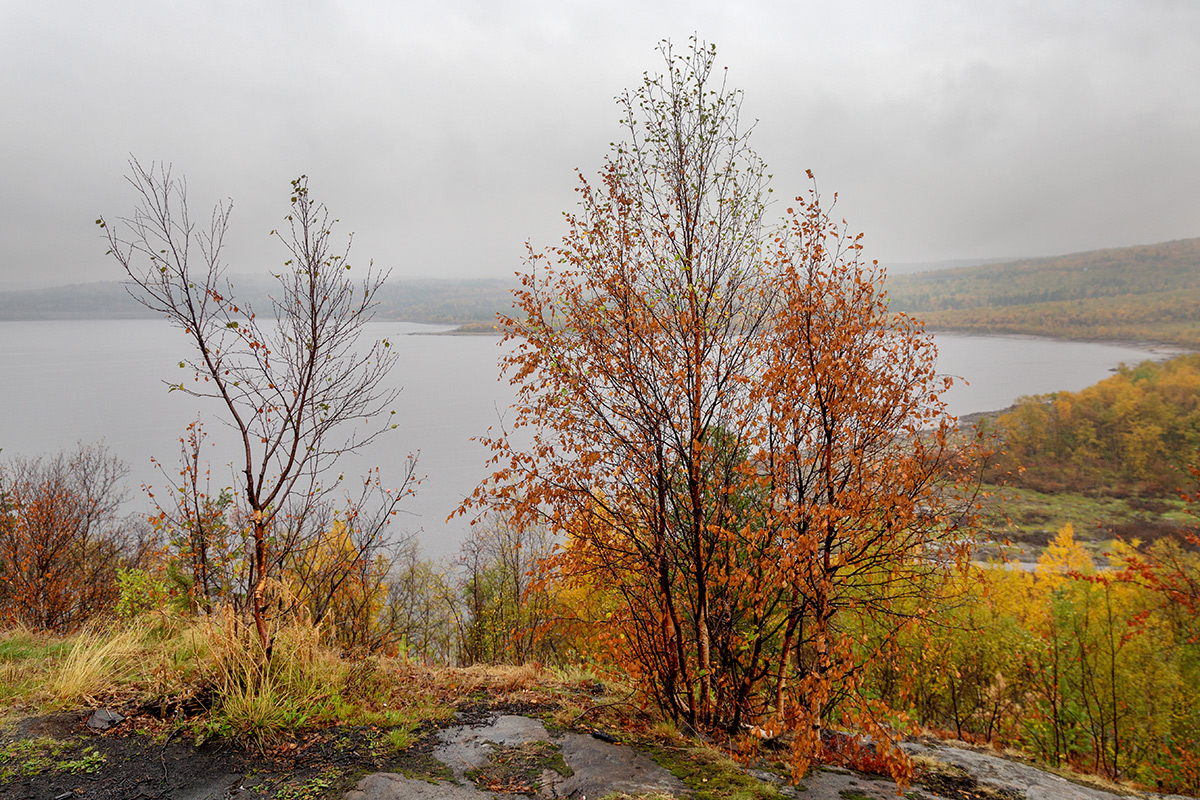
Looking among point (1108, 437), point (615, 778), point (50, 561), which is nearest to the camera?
point (615, 778)

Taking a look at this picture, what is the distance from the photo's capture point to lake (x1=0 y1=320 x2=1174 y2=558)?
54.5 meters

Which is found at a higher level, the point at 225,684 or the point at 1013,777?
the point at 225,684

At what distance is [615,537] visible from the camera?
6766mm

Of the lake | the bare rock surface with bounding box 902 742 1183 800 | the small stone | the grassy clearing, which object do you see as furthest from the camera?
the lake

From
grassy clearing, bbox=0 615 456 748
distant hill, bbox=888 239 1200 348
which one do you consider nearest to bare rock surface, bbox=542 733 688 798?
grassy clearing, bbox=0 615 456 748

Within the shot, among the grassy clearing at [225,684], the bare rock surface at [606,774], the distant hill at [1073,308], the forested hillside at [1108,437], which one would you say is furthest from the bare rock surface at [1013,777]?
the distant hill at [1073,308]

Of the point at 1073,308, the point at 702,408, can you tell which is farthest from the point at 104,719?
the point at 1073,308

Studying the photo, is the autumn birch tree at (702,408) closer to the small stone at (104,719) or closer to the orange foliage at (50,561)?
the small stone at (104,719)

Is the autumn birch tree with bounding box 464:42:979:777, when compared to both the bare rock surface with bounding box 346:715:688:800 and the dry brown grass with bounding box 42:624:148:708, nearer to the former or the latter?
the bare rock surface with bounding box 346:715:688:800

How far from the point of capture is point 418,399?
97500 millimetres

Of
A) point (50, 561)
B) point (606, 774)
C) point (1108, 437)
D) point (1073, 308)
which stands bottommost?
point (1108, 437)

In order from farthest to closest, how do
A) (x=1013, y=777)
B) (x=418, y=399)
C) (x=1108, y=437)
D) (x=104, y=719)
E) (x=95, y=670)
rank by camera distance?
(x=418, y=399) < (x=1108, y=437) < (x=1013, y=777) < (x=95, y=670) < (x=104, y=719)

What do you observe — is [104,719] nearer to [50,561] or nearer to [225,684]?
[225,684]

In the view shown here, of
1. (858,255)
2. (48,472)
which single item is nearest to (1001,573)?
(858,255)
